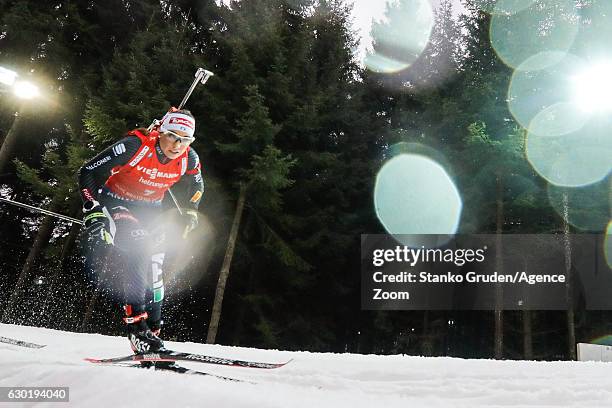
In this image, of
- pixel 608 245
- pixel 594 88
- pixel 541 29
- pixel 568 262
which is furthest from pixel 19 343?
pixel 541 29

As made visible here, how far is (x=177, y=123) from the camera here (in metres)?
4.01

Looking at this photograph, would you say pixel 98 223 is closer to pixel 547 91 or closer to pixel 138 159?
pixel 138 159

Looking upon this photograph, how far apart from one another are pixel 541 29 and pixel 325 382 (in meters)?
14.3

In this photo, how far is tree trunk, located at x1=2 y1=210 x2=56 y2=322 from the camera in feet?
46.4

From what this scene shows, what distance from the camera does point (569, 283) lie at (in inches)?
496

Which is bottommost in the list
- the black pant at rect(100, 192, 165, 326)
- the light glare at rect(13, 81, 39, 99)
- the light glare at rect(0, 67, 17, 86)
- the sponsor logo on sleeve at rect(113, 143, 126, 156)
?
the black pant at rect(100, 192, 165, 326)

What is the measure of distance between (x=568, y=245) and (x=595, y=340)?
358 cm

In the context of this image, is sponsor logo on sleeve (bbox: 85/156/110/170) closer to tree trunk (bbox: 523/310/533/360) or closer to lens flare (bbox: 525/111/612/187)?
lens flare (bbox: 525/111/612/187)

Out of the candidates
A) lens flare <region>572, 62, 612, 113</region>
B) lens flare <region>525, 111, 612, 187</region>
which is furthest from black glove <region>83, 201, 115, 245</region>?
lens flare <region>572, 62, 612, 113</region>

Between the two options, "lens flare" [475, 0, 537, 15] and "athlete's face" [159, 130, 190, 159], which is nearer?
"athlete's face" [159, 130, 190, 159]

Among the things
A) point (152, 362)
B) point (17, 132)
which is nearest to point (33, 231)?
point (17, 132)

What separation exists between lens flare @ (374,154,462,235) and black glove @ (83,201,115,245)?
11.1 metres

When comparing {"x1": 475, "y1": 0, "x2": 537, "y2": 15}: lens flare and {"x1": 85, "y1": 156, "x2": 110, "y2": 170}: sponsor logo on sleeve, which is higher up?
{"x1": 475, "y1": 0, "x2": 537, "y2": 15}: lens flare

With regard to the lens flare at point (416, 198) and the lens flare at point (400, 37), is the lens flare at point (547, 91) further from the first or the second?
the lens flare at point (400, 37)
